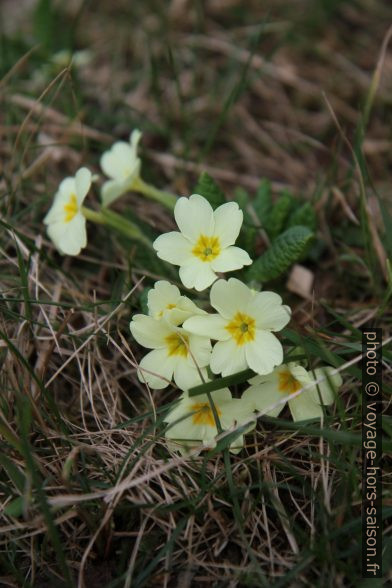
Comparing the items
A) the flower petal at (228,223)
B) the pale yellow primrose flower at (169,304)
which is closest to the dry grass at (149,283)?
the pale yellow primrose flower at (169,304)

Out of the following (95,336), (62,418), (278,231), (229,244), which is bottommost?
(62,418)

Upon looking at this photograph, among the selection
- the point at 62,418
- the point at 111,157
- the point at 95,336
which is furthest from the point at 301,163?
the point at 62,418

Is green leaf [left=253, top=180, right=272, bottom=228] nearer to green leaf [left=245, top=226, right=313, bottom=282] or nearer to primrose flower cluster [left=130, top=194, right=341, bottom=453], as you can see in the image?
green leaf [left=245, top=226, right=313, bottom=282]

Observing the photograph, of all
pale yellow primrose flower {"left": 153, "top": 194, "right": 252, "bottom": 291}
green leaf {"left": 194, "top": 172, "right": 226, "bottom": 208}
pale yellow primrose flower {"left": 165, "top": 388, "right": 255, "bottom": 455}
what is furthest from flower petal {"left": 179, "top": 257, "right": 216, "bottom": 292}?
green leaf {"left": 194, "top": 172, "right": 226, "bottom": 208}

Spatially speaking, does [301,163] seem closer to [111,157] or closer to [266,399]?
[111,157]

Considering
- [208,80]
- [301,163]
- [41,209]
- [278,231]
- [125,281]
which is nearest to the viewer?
[125,281]

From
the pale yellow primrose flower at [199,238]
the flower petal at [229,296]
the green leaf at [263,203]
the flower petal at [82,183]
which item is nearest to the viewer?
the flower petal at [229,296]

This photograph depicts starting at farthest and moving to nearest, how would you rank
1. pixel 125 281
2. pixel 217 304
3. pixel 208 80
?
pixel 208 80, pixel 125 281, pixel 217 304

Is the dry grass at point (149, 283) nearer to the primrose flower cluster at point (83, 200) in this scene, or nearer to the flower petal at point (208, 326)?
the primrose flower cluster at point (83, 200)
